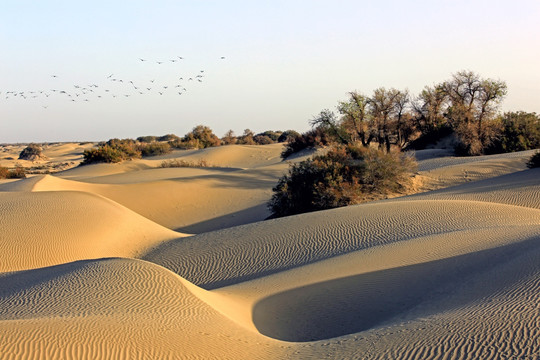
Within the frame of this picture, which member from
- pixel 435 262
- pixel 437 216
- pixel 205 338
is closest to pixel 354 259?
pixel 435 262

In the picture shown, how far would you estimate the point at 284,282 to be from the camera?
35.0 feet

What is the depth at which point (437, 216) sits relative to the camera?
573 inches

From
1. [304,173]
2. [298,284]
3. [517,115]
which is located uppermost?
[517,115]

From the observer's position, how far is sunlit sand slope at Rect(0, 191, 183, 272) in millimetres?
13930

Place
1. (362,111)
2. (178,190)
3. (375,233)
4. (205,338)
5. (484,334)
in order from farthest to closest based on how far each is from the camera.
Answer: (362,111)
(178,190)
(375,233)
(205,338)
(484,334)

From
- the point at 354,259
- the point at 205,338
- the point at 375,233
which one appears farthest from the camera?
the point at 375,233

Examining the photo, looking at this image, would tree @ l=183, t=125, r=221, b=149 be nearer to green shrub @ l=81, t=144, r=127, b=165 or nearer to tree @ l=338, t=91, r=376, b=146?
green shrub @ l=81, t=144, r=127, b=165

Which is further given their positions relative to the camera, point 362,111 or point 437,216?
point 362,111

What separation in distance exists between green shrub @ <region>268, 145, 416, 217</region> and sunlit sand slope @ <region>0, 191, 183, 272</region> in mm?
5142

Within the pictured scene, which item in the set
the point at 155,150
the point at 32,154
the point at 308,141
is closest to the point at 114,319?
the point at 308,141

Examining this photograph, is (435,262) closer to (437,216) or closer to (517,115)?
(437,216)

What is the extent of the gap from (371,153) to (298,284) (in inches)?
509

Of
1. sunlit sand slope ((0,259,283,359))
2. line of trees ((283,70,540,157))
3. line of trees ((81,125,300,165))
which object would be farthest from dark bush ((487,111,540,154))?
sunlit sand slope ((0,259,283,359))

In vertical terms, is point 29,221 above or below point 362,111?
below
